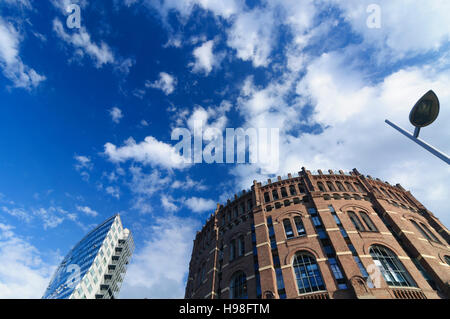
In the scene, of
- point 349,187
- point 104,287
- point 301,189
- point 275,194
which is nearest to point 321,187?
point 301,189

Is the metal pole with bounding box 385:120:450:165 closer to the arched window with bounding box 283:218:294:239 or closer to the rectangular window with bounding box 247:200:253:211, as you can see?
the arched window with bounding box 283:218:294:239

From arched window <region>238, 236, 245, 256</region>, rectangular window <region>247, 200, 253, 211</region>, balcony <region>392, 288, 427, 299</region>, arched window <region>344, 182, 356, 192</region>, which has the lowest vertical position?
balcony <region>392, 288, 427, 299</region>

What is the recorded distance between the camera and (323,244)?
75.5ft

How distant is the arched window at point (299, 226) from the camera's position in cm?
2502

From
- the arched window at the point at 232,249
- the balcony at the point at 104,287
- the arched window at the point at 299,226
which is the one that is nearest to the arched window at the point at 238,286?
the arched window at the point at 232,249

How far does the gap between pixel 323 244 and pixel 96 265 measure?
57.0 metres

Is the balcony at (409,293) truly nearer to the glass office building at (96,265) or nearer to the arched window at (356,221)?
the arched window at (356,221)

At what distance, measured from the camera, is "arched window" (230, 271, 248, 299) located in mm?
23000

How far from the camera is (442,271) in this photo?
2008cm

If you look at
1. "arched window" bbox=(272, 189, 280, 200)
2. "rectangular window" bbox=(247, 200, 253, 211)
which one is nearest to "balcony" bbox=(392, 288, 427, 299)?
"arched window" bbox=(272, 189, 280, 200)

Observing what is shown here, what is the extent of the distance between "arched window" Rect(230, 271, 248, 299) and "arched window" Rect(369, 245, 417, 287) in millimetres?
12647
